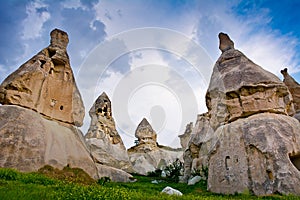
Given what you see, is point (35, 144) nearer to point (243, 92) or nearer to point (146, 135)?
point (243, 92)

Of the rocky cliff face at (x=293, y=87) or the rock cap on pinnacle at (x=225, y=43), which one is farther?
the rocky cliff face at (x=293, y=87)

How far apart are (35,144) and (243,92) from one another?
11701 millimetres

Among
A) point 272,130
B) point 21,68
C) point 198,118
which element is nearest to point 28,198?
point 272,130

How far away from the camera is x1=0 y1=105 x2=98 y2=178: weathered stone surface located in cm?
1299

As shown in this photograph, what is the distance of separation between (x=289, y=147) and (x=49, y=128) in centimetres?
1280

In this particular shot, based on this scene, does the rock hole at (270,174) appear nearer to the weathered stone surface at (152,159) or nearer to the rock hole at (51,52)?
the rock hole at (51,52)

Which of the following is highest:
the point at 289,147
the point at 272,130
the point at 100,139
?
the point at 100,139

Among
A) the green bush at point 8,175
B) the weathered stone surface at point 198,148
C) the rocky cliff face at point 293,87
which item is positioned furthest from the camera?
Answer: the rocky cliff face at point 293,87

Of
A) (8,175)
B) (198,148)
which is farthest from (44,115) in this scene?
(198,148)

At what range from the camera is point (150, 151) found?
44.8 metres

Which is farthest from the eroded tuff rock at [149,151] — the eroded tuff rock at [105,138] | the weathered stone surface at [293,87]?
the weathered stone surface at [293,87]

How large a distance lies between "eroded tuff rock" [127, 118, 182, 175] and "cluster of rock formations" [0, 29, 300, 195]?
68.3 ft

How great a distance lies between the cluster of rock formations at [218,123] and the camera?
1255 cm

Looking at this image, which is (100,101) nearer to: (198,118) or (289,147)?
(198,118)
